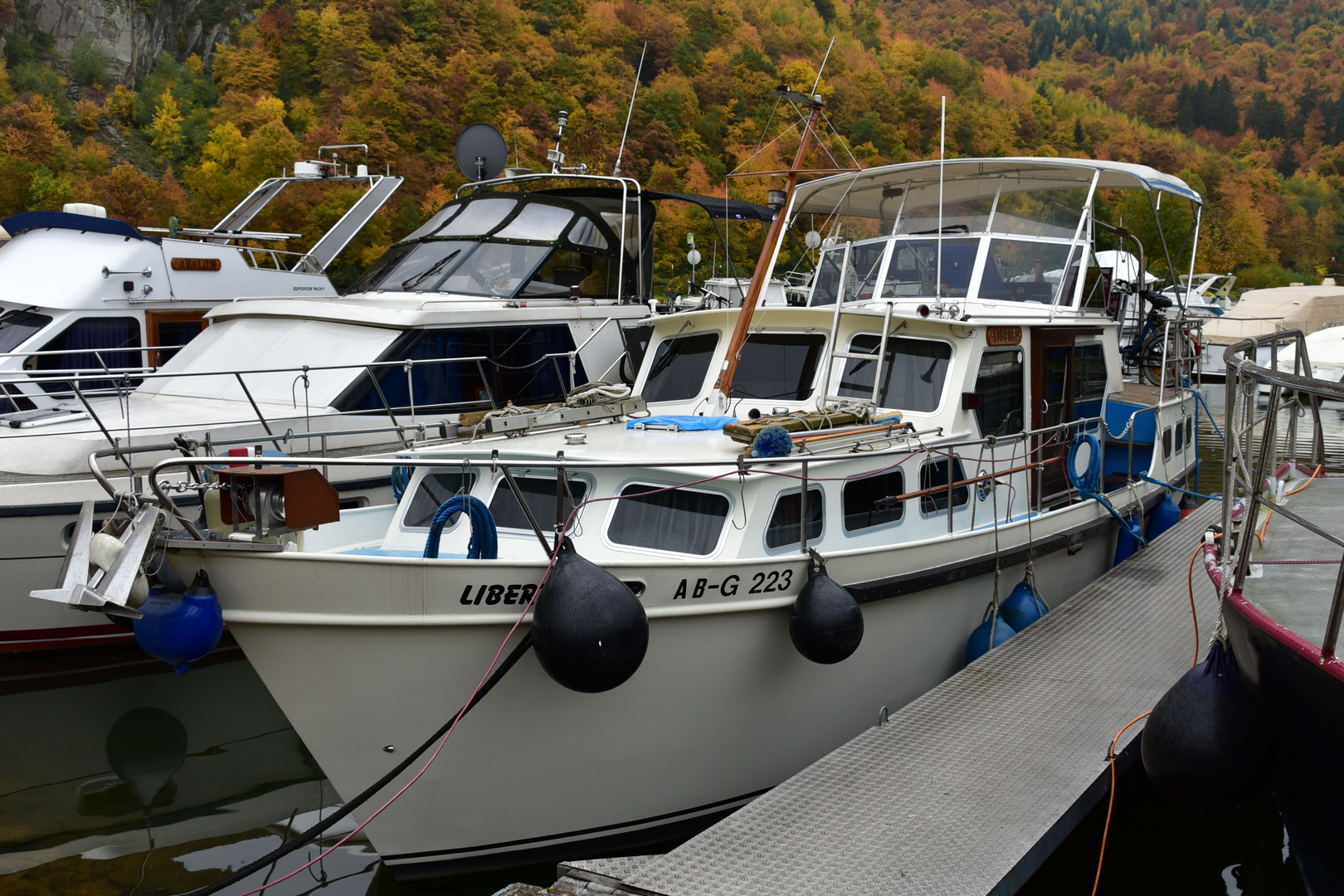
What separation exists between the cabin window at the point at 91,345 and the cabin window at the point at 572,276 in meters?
5.02

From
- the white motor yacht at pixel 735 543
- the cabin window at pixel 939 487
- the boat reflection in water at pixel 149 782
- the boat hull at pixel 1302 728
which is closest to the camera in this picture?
the boat hull at pixel 1302 728

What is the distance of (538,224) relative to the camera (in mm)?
11812

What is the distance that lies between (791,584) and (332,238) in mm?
12277

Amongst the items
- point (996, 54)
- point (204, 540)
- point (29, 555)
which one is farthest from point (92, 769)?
point (996, 54)

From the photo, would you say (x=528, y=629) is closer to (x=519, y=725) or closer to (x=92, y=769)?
(x=519, y=725)

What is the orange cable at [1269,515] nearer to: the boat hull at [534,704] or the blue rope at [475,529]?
the boat hull at [534,704]

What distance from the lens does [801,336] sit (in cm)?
793

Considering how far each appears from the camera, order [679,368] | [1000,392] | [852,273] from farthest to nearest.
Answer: [852,273]
[679,368]
[1000,392]

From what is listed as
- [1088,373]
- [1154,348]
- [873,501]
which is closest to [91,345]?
[873,501]

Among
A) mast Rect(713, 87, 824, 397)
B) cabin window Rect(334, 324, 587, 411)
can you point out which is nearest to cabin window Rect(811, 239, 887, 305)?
mast Rect(713, 87, 824, 397)

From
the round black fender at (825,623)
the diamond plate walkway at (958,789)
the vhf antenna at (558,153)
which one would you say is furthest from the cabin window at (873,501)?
the vhf antenna at (558,153)

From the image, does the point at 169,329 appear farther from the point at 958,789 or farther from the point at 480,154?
the point at 958,789

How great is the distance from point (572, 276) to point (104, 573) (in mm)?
8185

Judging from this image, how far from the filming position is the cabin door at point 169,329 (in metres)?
12.9
